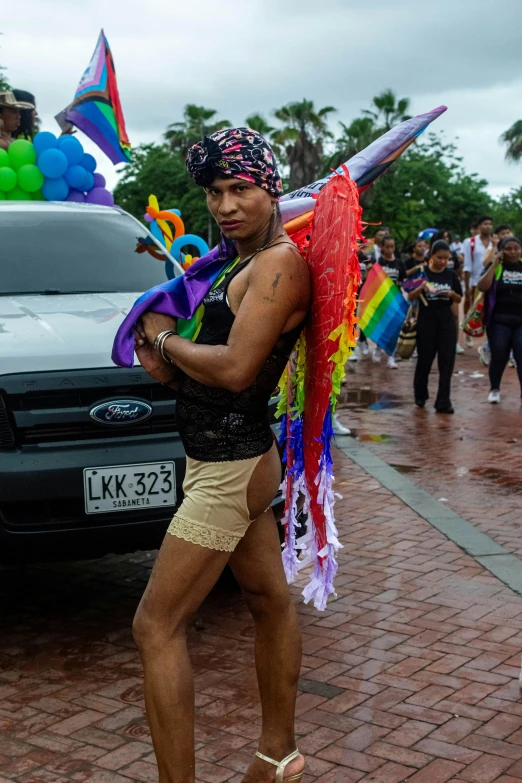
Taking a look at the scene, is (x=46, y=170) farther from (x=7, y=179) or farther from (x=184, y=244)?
(x=184, y=244)

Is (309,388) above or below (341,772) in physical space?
above

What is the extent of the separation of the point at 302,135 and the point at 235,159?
165 ft

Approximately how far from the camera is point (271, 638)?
322cm

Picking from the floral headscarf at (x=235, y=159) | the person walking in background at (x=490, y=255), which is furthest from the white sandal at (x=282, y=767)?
the person walking in background at (x=490, y=255)

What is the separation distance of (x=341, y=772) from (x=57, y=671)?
1478 millimetres

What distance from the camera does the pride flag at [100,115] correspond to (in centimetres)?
962

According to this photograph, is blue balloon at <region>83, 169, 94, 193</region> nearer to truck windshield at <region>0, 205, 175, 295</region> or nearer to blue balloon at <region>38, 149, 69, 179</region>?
blue balloon at <region>38, 149, 69, 179</region>

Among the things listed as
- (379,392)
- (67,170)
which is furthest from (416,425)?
(67,170)

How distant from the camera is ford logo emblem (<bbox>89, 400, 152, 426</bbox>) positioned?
4.57 metres

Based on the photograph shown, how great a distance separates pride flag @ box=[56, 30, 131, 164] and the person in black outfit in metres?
3.98

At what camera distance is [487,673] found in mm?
4312

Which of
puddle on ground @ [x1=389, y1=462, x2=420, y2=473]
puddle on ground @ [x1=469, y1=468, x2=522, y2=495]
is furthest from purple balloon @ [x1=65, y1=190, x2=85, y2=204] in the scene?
puddle on ground @ [x1=469, y1=468, x2=522, y2=495]

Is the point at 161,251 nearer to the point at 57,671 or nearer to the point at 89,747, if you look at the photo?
the point at 57,671

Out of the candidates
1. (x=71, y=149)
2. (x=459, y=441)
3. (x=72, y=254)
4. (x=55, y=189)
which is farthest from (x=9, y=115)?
(x=459, y=441)
